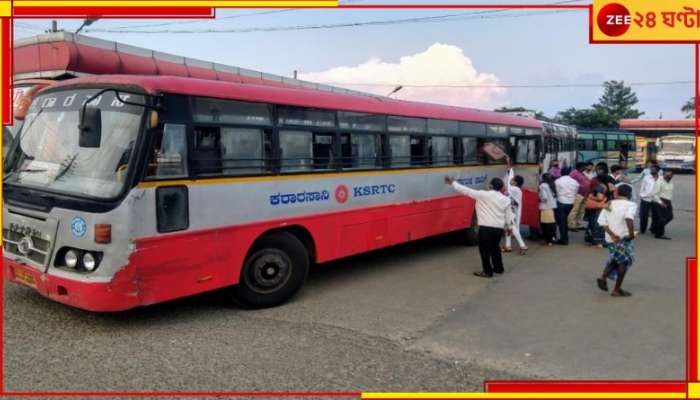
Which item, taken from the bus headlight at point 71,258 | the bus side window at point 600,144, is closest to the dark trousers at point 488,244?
the bus headlight at point 71,258

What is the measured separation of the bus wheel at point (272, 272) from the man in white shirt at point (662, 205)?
28.4 feet

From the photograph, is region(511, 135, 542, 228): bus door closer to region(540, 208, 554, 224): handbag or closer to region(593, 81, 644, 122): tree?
region(540, 208, 554, 224): handbag

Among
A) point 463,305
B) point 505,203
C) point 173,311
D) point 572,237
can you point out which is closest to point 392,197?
point 505,203

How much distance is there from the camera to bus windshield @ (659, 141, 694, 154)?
36.7 metres

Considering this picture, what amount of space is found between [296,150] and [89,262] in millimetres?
2617

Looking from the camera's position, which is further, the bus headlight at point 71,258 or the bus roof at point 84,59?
the bus roof at point 84,59

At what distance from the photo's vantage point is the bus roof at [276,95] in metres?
5.14

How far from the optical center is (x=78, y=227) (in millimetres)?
4805

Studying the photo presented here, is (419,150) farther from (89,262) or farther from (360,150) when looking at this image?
(89,262)

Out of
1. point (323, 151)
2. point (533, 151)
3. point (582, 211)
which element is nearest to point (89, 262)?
point (323, 151)

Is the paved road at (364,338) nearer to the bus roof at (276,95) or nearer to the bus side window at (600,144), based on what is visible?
the bus roof at (276,95)

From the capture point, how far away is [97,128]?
4.67 metres

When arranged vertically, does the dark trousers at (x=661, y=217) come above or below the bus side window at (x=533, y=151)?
below

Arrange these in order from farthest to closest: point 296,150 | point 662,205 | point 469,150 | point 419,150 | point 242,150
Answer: point 662,205 → point 469,150 → point 419,150 → point 296,150 → point 242,150
